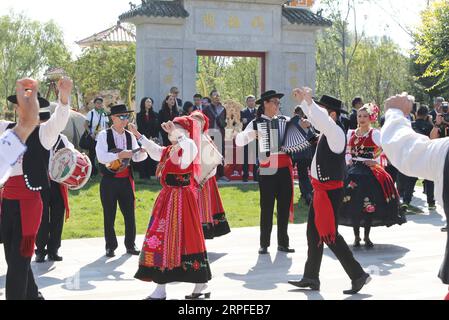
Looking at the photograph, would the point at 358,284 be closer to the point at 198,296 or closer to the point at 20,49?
the point at 198,296

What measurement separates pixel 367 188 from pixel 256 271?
211cm

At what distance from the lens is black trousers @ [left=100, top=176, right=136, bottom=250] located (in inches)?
355

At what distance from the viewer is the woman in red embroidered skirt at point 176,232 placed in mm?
6621

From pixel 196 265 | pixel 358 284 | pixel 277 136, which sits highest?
pixel 277 136

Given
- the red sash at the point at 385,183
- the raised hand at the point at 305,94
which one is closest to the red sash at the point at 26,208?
the raised hand at the point at 305,94

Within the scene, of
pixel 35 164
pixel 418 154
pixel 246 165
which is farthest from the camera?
pixel 246 165

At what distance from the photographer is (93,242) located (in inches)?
388

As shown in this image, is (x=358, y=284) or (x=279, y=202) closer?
(x=358, y=284)

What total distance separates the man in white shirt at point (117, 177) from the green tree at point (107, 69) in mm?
26894

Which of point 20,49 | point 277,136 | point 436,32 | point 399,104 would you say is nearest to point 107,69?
point 20,49

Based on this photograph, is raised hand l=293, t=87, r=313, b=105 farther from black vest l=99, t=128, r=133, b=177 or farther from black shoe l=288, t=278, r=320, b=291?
black vest l=99, t=128, r=133, b=177

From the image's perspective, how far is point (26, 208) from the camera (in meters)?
5.67

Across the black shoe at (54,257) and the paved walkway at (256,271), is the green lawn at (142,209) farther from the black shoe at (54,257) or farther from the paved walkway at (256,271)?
the black shoe at (54,257)
